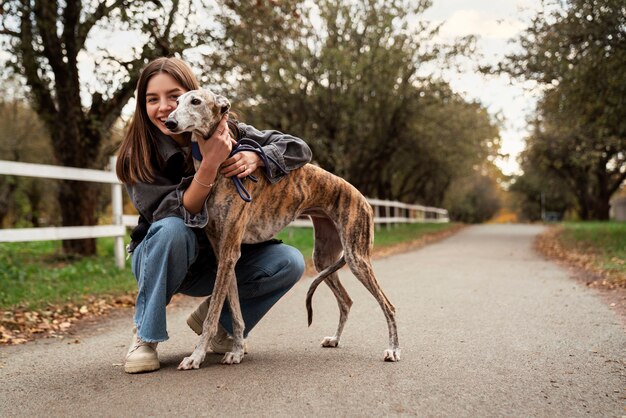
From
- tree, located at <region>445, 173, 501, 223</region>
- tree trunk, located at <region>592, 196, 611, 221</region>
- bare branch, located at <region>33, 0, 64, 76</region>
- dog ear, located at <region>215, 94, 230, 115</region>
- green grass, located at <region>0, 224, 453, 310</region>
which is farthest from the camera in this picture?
tree, located at <region>445, 173, 501, 223</region>

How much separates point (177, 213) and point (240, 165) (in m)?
0.49

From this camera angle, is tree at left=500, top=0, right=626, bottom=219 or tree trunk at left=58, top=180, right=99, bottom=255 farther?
tree at left=500, top=0, right=626, bottom=219

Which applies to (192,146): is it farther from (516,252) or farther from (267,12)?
(516,252)

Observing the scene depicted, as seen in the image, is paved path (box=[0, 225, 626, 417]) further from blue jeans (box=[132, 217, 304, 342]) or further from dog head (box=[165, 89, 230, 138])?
dog head (box=[165, 89, 230, 138])

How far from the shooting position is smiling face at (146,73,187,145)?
364 cm

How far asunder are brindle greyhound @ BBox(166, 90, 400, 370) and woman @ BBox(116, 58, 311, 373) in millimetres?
96

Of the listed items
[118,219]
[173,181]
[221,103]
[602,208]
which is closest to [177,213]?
[173,181]

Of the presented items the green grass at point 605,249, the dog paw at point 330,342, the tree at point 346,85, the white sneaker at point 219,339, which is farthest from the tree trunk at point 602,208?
the white sneaker at point 219,339

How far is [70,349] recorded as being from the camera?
428cm

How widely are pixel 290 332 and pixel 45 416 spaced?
226 centimetres

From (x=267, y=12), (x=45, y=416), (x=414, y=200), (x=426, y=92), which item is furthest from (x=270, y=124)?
(x=414, y=200)

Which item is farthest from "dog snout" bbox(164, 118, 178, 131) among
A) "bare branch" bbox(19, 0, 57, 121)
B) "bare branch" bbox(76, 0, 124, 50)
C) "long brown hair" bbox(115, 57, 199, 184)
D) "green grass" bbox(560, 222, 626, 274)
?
"bare branch" bbox(19, 0, 57, 121)

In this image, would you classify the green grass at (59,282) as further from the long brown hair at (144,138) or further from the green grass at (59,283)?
the long brown hair at (144,138)

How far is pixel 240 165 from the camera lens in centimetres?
348
